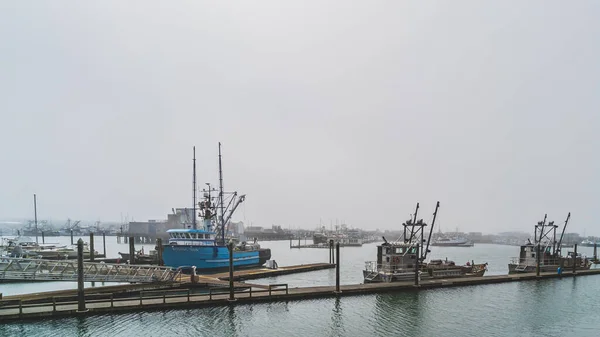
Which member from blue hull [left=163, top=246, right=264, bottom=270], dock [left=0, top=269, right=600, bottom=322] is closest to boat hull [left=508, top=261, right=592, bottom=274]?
dock [left=0, top=269, right=600, bottom=322]

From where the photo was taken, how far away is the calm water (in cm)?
2564

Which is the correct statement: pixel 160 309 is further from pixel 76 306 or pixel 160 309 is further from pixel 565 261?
pixel 565 261

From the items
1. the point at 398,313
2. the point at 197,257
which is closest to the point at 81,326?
the point at 398,313

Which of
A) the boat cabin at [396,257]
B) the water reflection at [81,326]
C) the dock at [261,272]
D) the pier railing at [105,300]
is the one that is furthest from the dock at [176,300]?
the dock at [261,272]

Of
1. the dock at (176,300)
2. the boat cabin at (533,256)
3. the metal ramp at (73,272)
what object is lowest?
the boat cabin at (533,256)

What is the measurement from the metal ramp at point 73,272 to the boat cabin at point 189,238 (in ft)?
63.6

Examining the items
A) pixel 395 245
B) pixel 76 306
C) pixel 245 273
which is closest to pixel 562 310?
pixel 395 245

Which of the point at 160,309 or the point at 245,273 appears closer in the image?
the point at 160,309

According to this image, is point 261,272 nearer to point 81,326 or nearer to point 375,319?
point 375,319

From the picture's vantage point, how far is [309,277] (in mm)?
56594

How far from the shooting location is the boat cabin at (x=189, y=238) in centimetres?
5809

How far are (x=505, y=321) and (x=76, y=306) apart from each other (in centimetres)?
3382

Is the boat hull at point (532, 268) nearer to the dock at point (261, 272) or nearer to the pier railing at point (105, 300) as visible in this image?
the dock at point (261, 272)

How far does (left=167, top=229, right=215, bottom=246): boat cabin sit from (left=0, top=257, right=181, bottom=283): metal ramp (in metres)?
19.4
